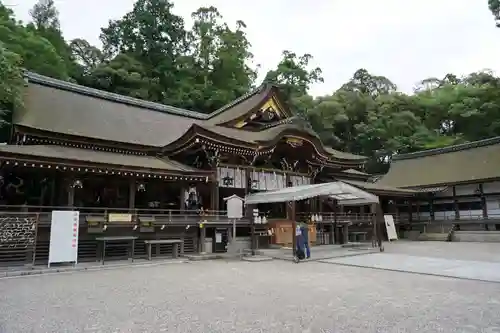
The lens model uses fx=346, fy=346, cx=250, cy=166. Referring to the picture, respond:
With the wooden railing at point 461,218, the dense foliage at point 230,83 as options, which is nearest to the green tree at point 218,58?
the dense foliage at point 230,83

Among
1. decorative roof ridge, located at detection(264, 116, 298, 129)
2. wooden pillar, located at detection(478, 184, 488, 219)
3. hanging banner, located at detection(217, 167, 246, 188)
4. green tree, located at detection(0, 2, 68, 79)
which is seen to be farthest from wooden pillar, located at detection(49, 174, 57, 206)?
wooden pillar, located at detection(478, 184, 488, 219)

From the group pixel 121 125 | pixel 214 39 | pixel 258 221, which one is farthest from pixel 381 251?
pixel 214 39

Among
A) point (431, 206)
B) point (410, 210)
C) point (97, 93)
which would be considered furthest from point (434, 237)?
point (97, 93)

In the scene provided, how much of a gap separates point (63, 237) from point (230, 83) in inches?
1181

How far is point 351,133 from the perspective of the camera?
128 ft

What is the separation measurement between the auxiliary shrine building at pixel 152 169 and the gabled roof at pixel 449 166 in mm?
244

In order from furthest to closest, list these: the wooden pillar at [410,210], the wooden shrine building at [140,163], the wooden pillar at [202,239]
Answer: the wooden pillar at [410,210], the wooden pillar at [202,239], the wooden shrine building at [140,163]

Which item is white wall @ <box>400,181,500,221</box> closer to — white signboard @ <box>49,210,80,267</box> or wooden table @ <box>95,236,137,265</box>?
wooden table @ <box>95,236,137,265</box>

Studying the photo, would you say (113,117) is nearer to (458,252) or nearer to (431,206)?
(458,252)

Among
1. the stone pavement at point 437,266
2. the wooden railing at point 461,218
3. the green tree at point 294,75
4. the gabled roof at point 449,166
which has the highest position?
the green tree at point 294,75

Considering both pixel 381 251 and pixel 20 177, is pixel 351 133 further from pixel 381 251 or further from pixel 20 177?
pixel 20 177

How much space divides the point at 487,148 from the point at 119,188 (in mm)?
24087

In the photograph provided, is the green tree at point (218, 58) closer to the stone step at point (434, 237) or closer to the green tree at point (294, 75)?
the green tree at point (294, 75)

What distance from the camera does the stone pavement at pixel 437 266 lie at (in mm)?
8281
